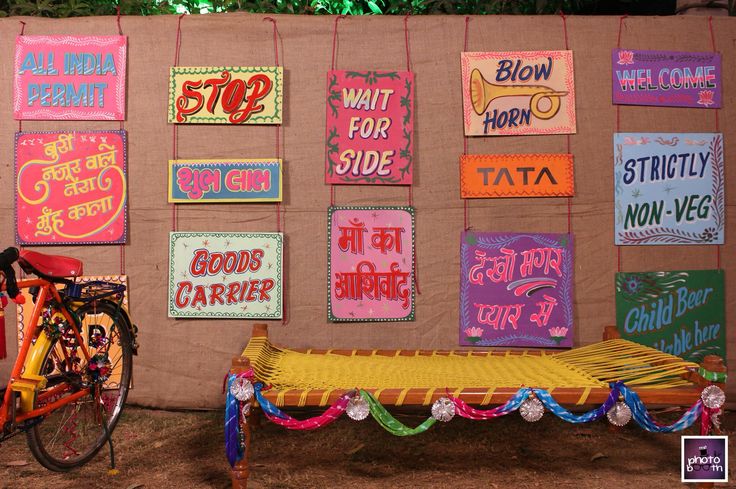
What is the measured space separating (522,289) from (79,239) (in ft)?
7.71

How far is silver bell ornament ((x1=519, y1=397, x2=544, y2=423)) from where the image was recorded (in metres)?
2.33

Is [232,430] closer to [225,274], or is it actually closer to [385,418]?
[385,418]

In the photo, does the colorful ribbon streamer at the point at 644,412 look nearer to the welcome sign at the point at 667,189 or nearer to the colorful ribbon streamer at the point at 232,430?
the welcome sign at the point at 667,189

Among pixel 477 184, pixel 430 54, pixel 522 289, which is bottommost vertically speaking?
pixel 522 289

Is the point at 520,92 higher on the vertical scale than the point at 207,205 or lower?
higher

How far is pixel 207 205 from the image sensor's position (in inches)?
129

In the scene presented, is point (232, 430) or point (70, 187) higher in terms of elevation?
point (70, 187)

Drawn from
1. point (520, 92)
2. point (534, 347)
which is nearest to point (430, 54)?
point (520, 92)

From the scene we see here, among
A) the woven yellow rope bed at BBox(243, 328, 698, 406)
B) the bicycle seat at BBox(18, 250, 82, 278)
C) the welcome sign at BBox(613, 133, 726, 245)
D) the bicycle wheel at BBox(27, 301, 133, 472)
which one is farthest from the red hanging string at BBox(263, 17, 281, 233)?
the welcome sign at BBox(613, 133, 726, 245)

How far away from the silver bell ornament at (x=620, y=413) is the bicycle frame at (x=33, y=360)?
2150 millimetres

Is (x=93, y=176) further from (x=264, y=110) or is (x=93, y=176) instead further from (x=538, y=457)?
(x=538, y=457)

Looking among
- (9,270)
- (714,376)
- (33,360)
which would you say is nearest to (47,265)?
(9,270)

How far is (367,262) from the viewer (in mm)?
3262

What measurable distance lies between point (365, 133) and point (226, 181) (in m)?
0.78
